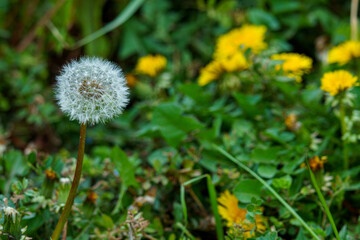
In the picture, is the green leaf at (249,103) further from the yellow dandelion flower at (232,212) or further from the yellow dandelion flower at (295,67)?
the yellow dandelion flower at (232,212)

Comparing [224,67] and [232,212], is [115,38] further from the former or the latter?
[232,212]

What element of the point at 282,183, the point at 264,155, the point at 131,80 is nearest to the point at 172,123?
the point at 264,155

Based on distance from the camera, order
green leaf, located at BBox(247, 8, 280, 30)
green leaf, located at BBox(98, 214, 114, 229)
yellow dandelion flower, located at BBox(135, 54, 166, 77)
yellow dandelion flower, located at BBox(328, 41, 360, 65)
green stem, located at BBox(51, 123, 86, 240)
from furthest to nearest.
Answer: green leaf, located at BBox(247, 8, 280, 30) → yellow dandelion flower, located at BBox(135, 54, 166, 77) → yellow dandelion flower, located at BBox(328, 41, 360, 65) → green leaf, located at BBox(98, 214, 114, 229) → green stem, located at BBox(51, 123, 86, 240)

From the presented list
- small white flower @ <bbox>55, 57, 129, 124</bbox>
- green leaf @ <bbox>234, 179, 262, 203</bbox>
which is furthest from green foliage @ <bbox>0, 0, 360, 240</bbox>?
small white flower @ <bbox>55, 57, 129, 124</bbox>

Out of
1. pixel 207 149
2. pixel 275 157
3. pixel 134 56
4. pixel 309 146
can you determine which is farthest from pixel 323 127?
pixel 134 56

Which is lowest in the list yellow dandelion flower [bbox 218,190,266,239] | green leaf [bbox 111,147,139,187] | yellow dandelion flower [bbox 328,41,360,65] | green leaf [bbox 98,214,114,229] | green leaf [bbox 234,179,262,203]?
yellow dandelion flower [bbox 218,190,266,239]

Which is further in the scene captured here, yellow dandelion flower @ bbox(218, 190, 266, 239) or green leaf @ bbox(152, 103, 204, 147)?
green leaf @ bbox(152, 103, 204, 147)

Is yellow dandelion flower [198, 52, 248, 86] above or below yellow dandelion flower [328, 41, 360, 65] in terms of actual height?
above

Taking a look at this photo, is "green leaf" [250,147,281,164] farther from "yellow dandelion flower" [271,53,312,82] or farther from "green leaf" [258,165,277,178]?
"yellow dandelion flower" [271,53,312,82]
